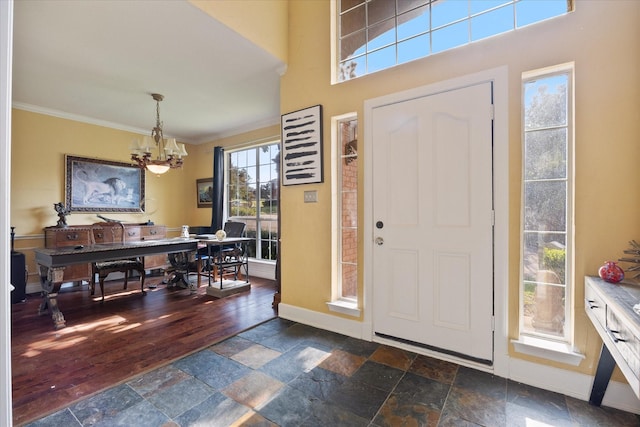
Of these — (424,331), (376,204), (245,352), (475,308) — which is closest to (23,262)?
(245,352)

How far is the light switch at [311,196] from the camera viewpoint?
2.83 meters

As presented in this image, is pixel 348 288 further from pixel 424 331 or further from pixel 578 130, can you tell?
pixel 578 130

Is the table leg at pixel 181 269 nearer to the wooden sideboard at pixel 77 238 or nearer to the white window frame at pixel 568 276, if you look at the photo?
the wooden sideboard at pixel 77 238

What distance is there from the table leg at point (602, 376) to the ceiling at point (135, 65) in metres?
3.36

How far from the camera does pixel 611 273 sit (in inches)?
61.3

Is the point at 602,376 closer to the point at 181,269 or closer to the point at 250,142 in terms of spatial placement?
the point at 181,269

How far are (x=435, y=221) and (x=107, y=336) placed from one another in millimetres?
3050

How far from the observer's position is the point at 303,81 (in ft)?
9.53

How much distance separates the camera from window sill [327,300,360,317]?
2.59 metres

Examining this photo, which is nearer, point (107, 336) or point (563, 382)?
point (563, 382)

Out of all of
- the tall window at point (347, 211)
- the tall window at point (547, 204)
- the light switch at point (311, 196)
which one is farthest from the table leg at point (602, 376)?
the light switch at point (311, 196)

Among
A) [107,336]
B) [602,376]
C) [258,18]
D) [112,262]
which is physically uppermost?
[258,18]

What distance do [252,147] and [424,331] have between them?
4285 mm

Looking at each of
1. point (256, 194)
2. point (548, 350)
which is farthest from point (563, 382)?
point (256, 194)
